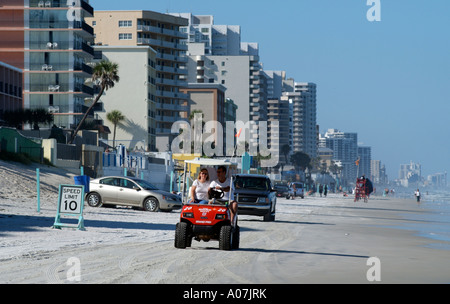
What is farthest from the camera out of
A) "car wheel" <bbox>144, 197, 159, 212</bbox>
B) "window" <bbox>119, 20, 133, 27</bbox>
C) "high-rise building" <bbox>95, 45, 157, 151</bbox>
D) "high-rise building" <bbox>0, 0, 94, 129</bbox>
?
"window" <bbox>119, 20, 133, 27</bbox>

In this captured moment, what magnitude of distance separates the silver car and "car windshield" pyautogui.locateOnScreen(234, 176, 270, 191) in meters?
5.00

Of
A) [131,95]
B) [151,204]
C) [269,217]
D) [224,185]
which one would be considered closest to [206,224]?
[224,185]

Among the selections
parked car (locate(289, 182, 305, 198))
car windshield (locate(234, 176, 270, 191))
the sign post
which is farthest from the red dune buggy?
parked car (locate(289, 182, 305, 198))

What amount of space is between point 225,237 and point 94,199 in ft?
64.2

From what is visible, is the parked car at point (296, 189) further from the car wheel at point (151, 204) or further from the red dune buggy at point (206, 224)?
the red dune buggy at point (206, 224)

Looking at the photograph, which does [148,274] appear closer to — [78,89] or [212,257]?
A: [212,257]

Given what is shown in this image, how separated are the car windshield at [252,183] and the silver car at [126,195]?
16.4 feet

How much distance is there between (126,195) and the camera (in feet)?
120

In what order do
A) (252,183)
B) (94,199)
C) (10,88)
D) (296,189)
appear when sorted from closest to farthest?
(252,183) < (94,199) < (10,88) < (296,189)

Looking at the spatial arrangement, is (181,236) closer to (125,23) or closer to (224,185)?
(224,185)

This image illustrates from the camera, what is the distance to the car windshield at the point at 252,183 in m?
32.7

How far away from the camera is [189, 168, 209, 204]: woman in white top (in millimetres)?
17719

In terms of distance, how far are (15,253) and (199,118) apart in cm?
13120

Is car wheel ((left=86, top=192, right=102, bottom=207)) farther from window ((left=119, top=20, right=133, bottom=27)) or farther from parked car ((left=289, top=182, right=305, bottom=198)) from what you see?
window ((left=119, top=20, right=133, bottom=27))
